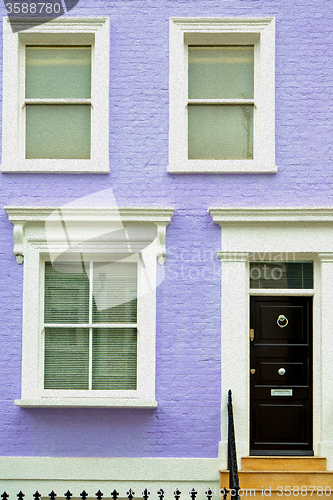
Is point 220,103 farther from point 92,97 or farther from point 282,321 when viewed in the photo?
point 282,321

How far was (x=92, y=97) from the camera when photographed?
7.00 m

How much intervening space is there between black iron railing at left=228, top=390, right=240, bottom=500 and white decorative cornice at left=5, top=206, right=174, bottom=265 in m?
2.08

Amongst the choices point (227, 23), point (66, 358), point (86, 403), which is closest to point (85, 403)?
point (86, 403)

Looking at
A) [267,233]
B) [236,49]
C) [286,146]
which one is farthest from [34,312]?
[236,49]

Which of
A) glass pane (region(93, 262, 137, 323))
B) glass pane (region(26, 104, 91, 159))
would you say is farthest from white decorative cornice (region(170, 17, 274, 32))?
glass pane (region(93, 262, 137, 323))

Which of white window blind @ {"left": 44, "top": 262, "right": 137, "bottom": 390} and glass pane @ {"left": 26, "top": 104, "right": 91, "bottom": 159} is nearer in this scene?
white window blind @ {"left": 44, "top": 262, "right": 137, "bottom": 390}

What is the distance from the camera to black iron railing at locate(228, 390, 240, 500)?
4875mm

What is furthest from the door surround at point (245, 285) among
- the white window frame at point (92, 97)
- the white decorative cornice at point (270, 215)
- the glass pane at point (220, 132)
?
the white window frame at point (92, 97)

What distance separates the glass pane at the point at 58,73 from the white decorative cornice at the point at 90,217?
5.39 ft

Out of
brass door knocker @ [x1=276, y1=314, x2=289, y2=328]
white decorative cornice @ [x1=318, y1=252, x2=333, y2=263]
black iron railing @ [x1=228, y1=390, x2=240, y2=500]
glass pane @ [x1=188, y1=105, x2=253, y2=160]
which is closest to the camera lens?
black iron railing @ [x1=228, y1=390, x2=240, y2=500]

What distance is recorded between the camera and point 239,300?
22.1ft

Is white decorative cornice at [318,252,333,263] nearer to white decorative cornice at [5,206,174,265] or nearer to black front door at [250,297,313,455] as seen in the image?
black front door at [250,297,313,455]

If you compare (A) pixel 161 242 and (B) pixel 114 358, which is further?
(B) pixel 114 358

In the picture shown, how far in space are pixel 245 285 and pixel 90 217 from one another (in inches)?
87.6
